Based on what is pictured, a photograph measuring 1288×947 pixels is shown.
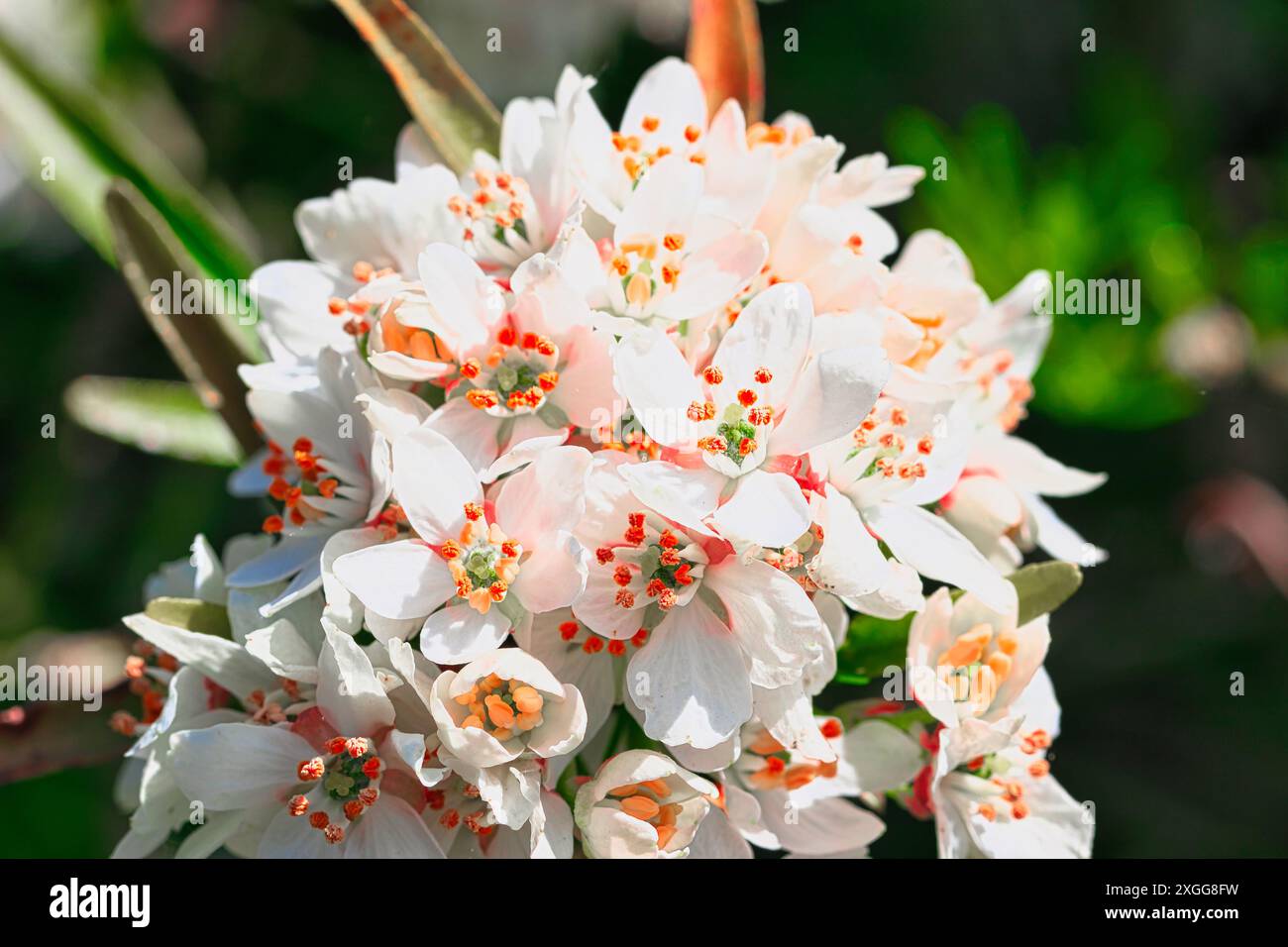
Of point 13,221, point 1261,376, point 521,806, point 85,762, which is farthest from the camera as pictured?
point 13,221

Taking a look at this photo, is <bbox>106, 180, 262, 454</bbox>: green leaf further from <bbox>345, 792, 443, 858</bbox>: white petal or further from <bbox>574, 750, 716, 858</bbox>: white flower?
<bbox>574, 750, 716, 858</bbox>: white flower

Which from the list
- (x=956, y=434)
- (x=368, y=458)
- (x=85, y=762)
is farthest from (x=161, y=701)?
(x=956, y=434)

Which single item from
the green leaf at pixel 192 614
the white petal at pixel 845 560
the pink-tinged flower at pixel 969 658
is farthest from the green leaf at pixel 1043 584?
the green leaf at pixel 192 614

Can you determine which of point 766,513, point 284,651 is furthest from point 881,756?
point 284,651

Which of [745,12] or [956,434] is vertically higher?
[745,12]

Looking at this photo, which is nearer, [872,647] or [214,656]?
[214,656]

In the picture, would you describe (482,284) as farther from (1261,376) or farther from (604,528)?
(1261,376)

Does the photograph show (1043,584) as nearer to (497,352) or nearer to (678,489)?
(678,489)
